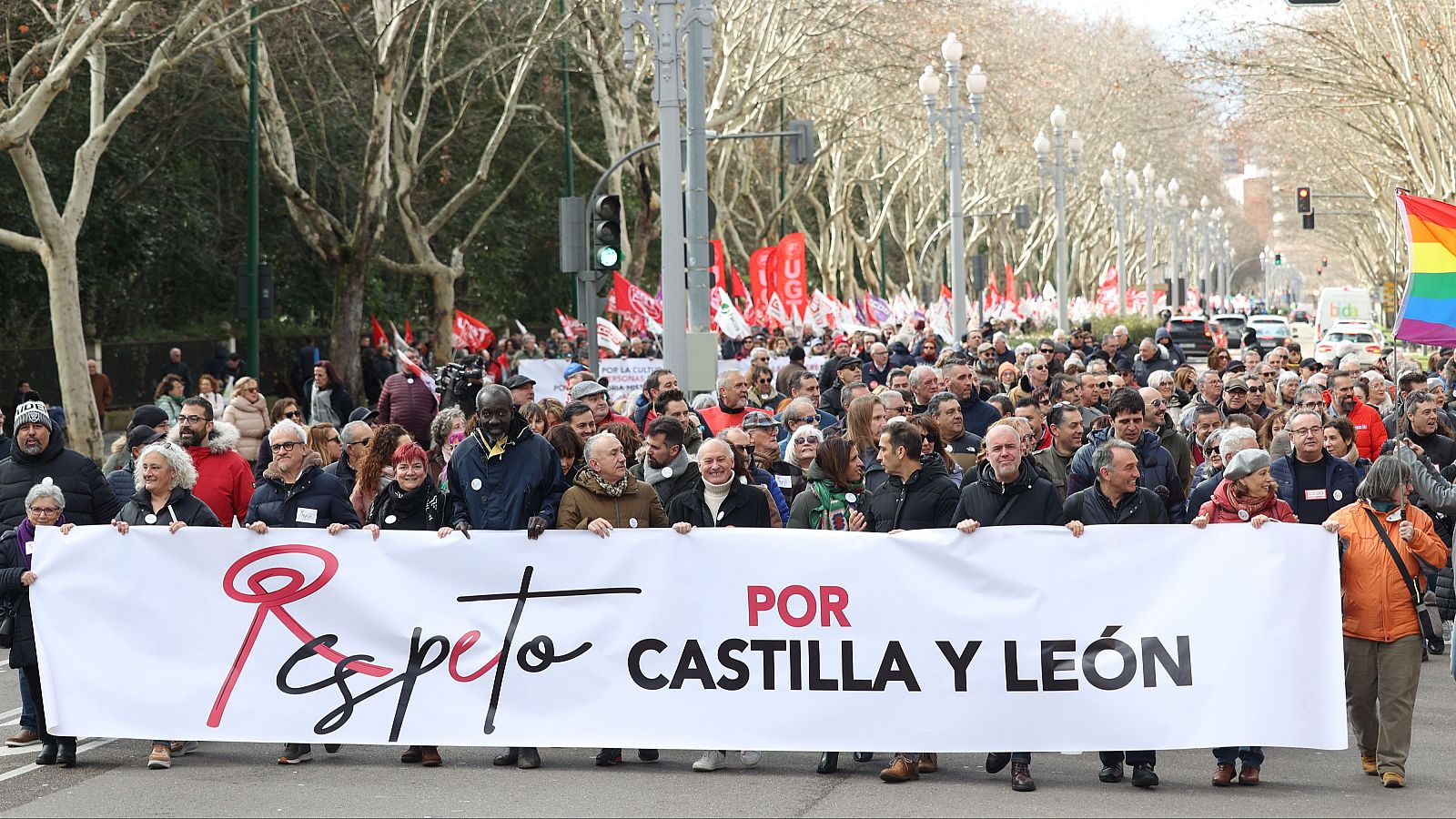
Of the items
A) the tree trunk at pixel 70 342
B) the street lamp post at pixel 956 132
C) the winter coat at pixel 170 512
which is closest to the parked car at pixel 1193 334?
the street lamp post at pixel 956 132

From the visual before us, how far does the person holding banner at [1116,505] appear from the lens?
8039 millimetres

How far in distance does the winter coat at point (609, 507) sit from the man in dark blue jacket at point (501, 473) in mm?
173

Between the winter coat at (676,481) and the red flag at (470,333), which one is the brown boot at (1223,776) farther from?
the red flag at (470,333)

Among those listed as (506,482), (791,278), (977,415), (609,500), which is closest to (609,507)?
(609,500)

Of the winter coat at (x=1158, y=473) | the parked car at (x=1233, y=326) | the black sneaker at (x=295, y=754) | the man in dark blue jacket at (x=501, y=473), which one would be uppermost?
the man in dark blue jacket at (x=501, y=473)

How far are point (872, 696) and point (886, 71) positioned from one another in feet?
137

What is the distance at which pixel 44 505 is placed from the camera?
28.6 feet

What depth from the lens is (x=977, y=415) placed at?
13.2 metres

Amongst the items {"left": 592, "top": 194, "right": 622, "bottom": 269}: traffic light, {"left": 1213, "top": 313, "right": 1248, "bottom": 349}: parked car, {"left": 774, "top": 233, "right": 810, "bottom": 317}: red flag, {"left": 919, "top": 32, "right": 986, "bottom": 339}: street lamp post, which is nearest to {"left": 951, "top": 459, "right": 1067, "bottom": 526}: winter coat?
{"left": 592, "top": 194, "right": 622, "bottom": 269}: traffic light

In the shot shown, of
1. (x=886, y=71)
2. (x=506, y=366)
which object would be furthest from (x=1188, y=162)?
(x=506, y=366)

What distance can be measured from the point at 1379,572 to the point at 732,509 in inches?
107

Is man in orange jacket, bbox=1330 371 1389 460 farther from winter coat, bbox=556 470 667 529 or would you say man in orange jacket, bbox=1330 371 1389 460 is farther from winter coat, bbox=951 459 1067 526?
winter coat, bbox=556 470 667 529

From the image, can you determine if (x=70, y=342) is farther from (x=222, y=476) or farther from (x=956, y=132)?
(x=956, y=132)

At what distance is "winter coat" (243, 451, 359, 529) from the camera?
8.96 m
